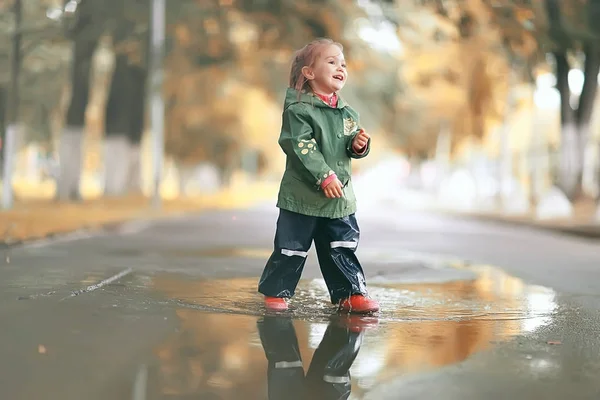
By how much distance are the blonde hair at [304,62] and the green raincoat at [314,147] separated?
3.3 inches

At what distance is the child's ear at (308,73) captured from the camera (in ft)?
23.6

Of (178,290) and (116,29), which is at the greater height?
(116,29)

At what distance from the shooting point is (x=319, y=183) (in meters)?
6.91

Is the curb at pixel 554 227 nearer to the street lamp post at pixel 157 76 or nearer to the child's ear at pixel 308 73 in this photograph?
the street lamp post at pixel 157 76

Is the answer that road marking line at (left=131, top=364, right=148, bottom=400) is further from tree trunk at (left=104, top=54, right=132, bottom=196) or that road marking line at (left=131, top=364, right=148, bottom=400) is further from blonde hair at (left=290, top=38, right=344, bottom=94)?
tree trunk at (left=104, top=54, right=132, bottom=196)

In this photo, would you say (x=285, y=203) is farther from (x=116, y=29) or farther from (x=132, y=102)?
(x=132, y=102)

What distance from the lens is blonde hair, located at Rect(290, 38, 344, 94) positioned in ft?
23.8

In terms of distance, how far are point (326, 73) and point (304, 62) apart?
0.18 metres

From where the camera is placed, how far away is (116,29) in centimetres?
2656

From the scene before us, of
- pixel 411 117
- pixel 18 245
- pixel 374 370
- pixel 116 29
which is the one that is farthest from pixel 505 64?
pixel 374 370

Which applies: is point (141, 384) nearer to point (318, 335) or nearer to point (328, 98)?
point (318, 335)

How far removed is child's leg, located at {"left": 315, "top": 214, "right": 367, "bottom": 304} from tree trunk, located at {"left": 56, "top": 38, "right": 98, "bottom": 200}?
22498 millimetres

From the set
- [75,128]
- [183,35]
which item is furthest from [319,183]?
[75,128]

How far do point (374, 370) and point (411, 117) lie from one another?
5163 cm
